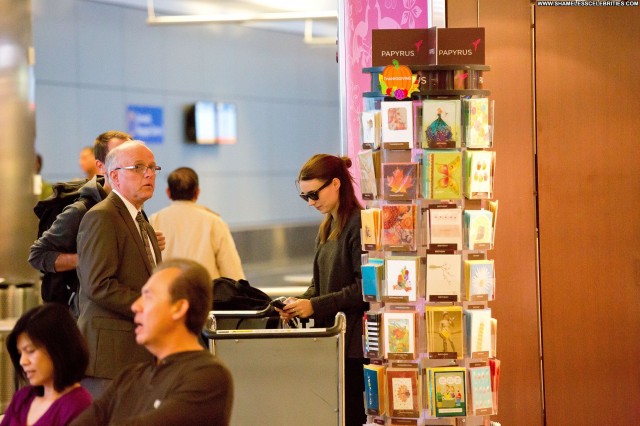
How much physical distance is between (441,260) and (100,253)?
1417 mm

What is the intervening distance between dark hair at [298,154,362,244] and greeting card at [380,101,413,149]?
0.27 metres

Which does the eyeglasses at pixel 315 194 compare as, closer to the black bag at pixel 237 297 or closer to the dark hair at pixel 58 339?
the black bag at pixel 237 297

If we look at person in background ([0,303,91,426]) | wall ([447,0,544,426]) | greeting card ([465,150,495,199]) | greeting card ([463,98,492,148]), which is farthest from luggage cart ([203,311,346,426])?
wall ([447,0,544,426])

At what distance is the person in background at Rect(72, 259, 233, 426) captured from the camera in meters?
2.34

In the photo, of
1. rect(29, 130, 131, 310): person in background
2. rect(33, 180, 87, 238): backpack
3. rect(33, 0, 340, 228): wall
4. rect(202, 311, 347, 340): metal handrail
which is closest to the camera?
rect(202, 311, 347, 340): metal handrail

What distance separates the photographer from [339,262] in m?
4.44

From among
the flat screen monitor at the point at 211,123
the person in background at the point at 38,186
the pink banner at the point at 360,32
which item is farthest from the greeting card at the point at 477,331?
the flat screen monitor at the point at 211,123

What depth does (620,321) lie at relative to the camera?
559 cm

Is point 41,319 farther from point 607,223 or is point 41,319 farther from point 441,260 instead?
point 607,223

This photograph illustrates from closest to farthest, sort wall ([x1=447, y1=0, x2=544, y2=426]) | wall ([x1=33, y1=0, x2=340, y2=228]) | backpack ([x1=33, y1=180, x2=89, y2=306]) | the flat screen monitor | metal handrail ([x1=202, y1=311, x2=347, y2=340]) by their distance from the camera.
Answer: metal handrail ([x1=202, y1=311, x2=347, y2=340])
backpack ([x1=33, y1=180, x2=89, y2=306])
wall ([x1=447, y1=0, x2=544, y2=426])
wall ([x1=33, y1=0, x2=340, y2=228])
the flat screen monitor

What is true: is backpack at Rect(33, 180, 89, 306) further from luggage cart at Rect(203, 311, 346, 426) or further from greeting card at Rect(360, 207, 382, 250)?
greeting card at Rect(360, 207, 382, 250)

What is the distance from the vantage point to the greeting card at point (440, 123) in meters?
4.19

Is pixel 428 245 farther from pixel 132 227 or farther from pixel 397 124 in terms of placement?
pixel 132 227

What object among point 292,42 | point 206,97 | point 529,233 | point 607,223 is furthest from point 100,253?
point 292,42
